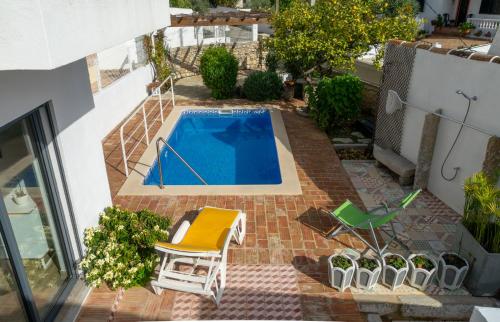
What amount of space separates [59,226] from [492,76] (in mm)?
6924

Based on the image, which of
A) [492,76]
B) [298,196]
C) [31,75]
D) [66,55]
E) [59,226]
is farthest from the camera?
[298,196]

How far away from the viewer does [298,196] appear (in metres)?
7.60

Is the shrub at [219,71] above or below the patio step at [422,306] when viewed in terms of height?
above

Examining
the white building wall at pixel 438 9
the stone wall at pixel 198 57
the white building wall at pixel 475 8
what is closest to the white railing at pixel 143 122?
the stone wall at pixel 198 57

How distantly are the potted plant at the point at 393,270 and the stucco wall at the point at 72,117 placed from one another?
4271mm

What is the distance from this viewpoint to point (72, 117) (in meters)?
4.71

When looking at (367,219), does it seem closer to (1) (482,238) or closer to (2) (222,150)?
(1) (482,238)

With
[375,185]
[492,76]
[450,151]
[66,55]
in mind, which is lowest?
[375,185]

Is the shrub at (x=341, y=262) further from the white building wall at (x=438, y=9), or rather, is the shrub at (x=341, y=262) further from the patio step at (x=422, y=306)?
the white building wall at (x=438, y=9)

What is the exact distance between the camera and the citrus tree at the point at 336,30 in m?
11.1

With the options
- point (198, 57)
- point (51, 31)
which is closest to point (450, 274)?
point (51, 31)

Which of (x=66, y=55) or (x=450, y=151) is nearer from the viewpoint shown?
(x=66, y=55)

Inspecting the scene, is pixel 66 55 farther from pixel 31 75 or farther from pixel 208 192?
pixel 208 192

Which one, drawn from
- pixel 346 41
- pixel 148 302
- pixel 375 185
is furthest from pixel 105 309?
pixel 346 41
